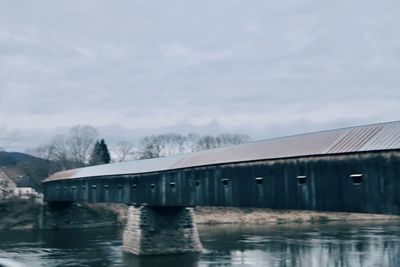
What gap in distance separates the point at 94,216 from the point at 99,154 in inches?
1310

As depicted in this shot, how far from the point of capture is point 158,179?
2798 centimetres

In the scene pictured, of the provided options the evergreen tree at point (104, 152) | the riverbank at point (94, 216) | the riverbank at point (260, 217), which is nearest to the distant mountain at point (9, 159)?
the evergreen tree at point (104, 152)

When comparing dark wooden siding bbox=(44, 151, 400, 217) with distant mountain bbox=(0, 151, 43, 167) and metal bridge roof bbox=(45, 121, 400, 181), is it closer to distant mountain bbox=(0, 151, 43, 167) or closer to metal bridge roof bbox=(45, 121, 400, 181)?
metal bridge roof bbox=(45, 121, 400, 181)

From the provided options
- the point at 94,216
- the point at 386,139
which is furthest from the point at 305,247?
the point at 94,216

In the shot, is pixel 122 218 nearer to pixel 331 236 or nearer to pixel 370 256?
pixel 331 236

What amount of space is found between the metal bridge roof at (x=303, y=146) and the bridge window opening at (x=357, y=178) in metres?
0.75

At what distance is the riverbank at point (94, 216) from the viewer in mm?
51156

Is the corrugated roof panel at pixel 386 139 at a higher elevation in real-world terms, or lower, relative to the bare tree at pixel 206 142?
lower

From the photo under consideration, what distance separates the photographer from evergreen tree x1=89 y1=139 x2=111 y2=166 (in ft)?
275

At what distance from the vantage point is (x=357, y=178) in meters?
16.2

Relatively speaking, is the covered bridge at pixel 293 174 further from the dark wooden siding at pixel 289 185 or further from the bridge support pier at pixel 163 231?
the bridge support pier at pixel 163 231

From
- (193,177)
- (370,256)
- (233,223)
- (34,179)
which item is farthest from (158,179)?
(34,179)

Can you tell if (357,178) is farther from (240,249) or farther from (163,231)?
(163,231)

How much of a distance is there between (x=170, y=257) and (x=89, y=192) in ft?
38.7
